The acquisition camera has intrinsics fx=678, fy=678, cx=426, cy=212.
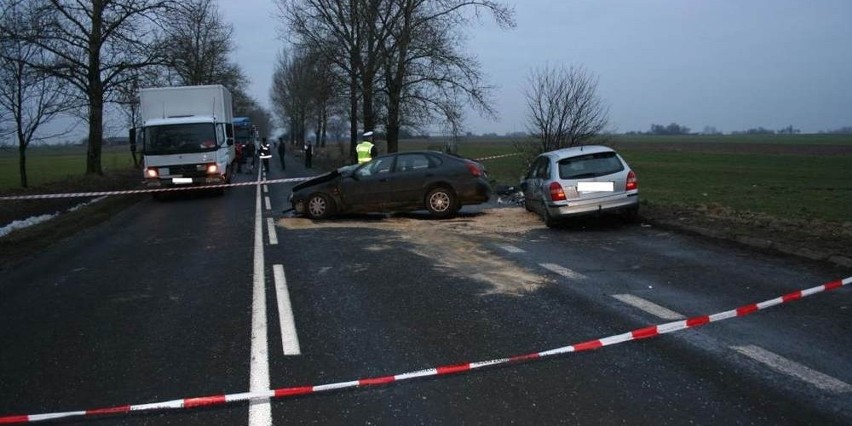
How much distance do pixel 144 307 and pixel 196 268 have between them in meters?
2.05

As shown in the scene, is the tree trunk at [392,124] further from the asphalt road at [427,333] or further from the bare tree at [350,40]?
the asphalt road at [427,333]

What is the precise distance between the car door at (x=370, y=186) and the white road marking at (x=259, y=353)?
17.3 feet

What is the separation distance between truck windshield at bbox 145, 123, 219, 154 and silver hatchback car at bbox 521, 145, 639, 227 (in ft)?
37.0

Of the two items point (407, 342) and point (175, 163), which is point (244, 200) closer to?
point (175, 163)

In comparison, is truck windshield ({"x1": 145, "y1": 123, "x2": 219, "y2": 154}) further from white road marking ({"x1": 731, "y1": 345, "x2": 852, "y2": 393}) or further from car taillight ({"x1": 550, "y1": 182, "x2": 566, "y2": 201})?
white road marking ({"x1": 731, "y1": 345, "x2": 852, "y2": 393})

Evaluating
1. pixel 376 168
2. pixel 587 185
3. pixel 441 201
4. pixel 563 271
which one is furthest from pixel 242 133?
pixel 563 271

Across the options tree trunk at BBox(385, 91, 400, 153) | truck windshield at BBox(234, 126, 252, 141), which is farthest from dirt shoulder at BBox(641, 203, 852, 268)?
truck windshield at BBox(234, 126, 252, 141)

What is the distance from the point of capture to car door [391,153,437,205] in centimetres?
1368

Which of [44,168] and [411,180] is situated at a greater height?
[44,168]

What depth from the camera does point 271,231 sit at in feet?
39.5

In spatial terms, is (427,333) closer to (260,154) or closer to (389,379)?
(389,379)

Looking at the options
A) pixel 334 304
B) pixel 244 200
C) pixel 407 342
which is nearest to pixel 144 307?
pixel 334 304

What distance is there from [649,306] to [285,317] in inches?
128

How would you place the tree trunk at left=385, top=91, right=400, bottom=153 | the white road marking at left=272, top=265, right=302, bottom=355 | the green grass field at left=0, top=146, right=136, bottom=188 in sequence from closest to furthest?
1. the white road marking at left=272, top=265, right=302, bottom=355
2. the green grass field at left=0, top=146, right=136, bottom=188
3. the tree trunk at left=385, top=91, right=400, bottom=153
